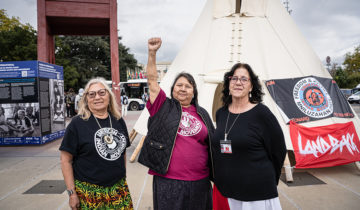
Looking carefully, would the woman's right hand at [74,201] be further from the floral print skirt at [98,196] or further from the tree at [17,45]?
the tree at [17,45]

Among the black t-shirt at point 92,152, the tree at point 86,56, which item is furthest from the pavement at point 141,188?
the tree at point 86,56

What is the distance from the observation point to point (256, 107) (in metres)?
1.66

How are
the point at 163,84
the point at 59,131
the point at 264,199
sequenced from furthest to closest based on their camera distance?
1. the point at 59,131
2. the point at 163,84
3. the point at 264,199

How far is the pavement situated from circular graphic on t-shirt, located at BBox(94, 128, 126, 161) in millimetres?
1496

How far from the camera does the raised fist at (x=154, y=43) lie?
1.76 m

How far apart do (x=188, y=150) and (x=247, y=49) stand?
3.44 metres

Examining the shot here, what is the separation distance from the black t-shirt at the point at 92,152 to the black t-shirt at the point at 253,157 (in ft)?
3.05

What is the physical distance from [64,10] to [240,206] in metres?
8.76

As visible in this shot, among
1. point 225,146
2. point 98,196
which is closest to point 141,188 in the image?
point 98,196

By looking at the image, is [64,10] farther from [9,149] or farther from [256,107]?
[256,107]

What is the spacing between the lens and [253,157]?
1.57 metres

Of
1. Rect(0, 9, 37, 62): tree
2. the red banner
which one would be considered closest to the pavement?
the red banner

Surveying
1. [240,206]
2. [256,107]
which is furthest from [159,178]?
[256,107]

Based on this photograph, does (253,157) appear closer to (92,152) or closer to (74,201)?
(92,152)
